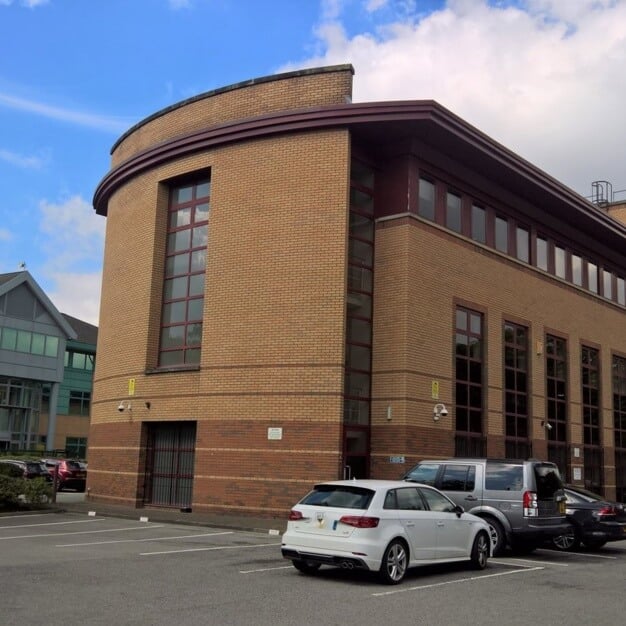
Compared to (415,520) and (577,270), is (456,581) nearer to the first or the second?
(415,520)

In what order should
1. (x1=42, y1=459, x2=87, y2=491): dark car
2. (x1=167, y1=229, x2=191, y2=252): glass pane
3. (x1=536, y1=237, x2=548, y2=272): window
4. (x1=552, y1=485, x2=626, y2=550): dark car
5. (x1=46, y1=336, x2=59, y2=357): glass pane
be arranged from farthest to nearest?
(x1=46, y1=336, x2=59, y2=357): glass pane
(x1=42, y1=459, x2=87, y2=491): dark car
(x1=536, y1=237, x2=548, y2=272): window
(x1=167, y1=229, x2=191, y2=252): glass pane
(x1=552, y1=485, x2=626, y2=550): dark car

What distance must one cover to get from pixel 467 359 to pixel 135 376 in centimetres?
963

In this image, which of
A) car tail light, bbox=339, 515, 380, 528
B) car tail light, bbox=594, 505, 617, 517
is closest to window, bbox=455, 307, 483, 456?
car tail light, bbox=594, 505, 617, 517

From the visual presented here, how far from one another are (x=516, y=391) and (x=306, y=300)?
864cm

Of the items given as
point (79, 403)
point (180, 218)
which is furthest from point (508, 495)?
point (79, 403)

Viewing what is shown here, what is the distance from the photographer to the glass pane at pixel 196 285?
23094 mm

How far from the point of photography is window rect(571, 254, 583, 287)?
2947cm

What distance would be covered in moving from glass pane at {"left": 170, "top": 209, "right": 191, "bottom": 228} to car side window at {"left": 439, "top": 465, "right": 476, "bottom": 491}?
12161 mm

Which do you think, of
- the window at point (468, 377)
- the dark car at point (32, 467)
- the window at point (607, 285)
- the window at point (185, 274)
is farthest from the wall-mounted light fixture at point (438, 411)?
the dark car at point (32, 467)

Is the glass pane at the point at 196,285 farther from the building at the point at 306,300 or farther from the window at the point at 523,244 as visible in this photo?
the window at the point at 523,244

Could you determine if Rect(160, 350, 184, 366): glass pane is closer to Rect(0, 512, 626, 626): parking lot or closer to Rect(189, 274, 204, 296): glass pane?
Rect(189, 274, 204, 296): glass pane

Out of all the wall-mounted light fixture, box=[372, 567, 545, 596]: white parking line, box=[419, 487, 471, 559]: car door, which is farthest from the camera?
the wall-mounted light fixture

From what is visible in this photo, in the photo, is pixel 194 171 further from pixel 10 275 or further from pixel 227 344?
pixel 10 275

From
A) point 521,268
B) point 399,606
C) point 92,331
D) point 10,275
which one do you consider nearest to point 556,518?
point 399,606
